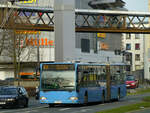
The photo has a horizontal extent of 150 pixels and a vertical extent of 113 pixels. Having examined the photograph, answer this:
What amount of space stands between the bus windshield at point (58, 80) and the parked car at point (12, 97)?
6.13 feet

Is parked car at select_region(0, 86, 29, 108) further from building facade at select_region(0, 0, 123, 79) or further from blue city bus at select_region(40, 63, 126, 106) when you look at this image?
building facade at select_region(0, 0, 123, 79)

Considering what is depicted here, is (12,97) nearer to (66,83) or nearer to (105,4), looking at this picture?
(66,83)

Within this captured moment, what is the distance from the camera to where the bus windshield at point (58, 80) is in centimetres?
2436

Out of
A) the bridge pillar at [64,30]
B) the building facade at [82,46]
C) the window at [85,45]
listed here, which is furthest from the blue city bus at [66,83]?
the window at [85,45]

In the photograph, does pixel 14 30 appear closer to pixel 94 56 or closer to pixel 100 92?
pixel 100 92

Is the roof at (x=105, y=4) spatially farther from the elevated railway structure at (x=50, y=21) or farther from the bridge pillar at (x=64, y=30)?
the bridge pillar at (x=64, y=30)

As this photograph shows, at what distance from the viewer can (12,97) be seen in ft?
83.2

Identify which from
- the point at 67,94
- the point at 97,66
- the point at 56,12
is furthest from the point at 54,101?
the point at 56,12

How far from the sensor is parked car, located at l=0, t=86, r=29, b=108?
2516cm

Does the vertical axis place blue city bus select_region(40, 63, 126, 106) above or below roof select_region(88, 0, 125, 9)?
below

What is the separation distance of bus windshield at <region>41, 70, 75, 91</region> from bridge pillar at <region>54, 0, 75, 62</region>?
7.84m

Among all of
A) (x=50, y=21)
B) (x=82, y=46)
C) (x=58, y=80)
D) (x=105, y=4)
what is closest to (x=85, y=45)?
(x=82, y=46)

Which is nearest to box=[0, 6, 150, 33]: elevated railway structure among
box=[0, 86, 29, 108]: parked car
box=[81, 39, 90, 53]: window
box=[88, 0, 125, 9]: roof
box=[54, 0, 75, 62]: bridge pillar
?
box=[54, 0, 75, 62]: bridge pillar

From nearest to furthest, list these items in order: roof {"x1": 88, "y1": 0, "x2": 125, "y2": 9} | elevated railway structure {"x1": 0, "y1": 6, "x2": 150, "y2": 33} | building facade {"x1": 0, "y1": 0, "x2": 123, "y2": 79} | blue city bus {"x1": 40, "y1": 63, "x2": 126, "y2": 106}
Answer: blue city bus {"x1": 40, "y1": 63, "x2": 126, "y2": 106}, elevated railway structure {"x1": 0, "y1": 6, "x2": 150, "y2": 33}, building facade {"x1": 0, "y1": 0, "x2": 123, "y2": 79}, roof {"x1": 88, "y1": 0, "x2": 125, "y2": 9}
